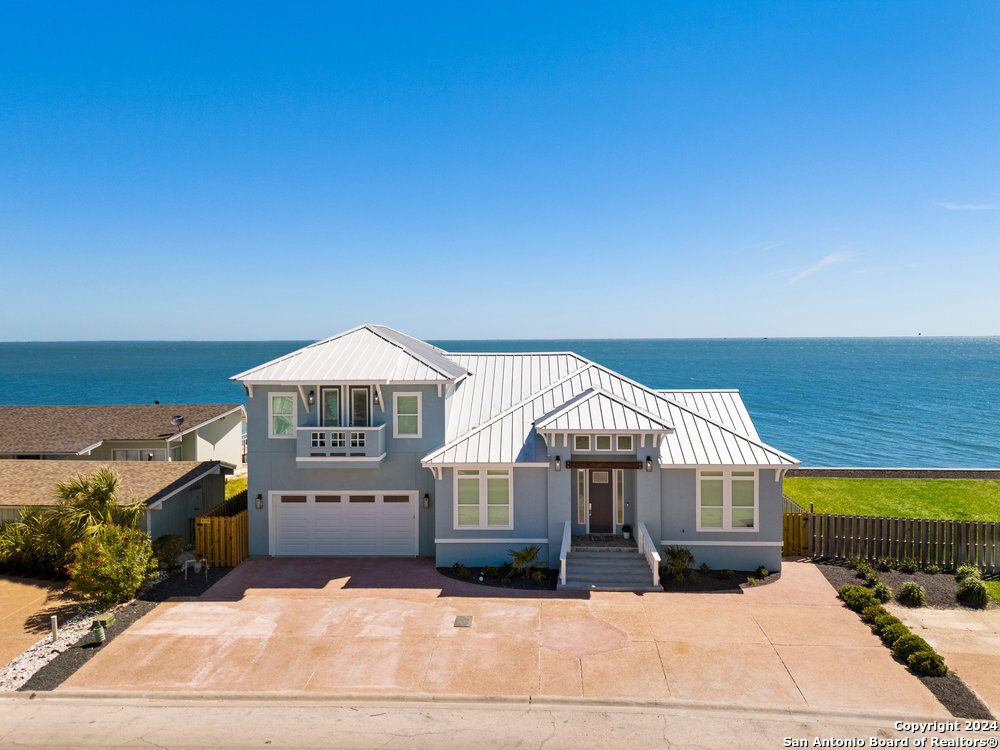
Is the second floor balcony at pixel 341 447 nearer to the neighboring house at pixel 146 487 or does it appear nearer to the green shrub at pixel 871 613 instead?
the neighboring house at pixel 146 487

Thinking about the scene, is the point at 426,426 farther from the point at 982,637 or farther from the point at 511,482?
the point at 982,637

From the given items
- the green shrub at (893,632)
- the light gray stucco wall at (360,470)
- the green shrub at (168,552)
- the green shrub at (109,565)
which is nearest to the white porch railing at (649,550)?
the green shrub at (893,632)

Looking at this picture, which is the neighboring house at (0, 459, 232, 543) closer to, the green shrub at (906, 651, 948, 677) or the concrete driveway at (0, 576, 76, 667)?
the concrete driveway at (0, 576, 76, 667)

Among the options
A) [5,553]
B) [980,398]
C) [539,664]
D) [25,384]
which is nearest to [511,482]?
[539,664]

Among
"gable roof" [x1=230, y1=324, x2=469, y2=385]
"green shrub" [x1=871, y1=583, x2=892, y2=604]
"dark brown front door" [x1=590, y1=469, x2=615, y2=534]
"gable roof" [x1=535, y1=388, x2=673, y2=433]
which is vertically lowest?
"green shrub" [x1=871, y1=583, x2=892, y2=604]

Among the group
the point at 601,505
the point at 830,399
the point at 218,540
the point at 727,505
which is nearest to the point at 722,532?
the point at 727,505

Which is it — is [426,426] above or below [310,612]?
above

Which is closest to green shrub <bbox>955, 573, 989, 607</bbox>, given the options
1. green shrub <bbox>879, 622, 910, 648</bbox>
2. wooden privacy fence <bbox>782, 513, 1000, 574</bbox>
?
wooden privacy fence <bbox>782, 513, 1000, 574</bbox>

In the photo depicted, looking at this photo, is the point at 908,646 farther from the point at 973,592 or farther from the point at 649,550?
the point at 649,550
